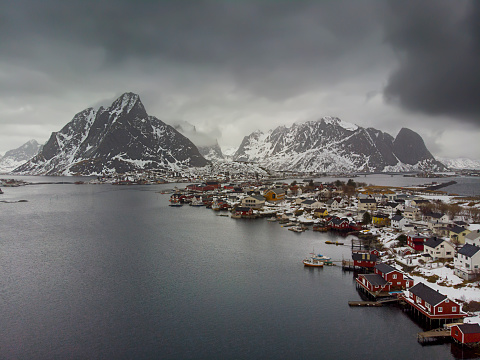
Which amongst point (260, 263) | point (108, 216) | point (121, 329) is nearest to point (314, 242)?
point (260, 263)

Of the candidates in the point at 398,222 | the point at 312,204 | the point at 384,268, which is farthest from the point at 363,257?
the point at 312,204

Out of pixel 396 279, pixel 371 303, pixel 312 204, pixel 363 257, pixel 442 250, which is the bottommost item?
pixel 371 303

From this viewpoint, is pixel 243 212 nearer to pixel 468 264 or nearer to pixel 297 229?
pixel 297 229

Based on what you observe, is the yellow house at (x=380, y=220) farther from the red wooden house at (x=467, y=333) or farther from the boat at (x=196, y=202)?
the boat at (x=196, y=202)

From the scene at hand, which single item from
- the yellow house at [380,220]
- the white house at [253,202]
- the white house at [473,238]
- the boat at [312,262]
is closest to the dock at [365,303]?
the boat at [312,262]

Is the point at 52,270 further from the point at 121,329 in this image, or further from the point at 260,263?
the point at 260,263

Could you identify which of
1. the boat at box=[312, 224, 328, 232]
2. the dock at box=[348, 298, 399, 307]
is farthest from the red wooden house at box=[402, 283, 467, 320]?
the boat at box=[312, 224, 328, 232]
